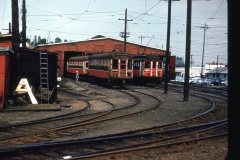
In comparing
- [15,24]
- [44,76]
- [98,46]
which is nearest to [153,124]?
[44,76]

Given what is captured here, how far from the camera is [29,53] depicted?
20.0 metres

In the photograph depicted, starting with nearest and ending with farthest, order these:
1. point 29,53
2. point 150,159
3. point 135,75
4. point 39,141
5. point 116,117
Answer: point 150,159, point 39,141, point 116,117, point 29,53, point 135,75

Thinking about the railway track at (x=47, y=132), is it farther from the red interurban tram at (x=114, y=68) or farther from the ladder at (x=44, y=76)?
the red interurban tram at (x=114, y=68)

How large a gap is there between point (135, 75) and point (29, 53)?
808 inches

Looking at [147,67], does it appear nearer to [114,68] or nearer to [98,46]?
[114,68]

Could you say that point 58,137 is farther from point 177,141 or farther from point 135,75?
point 135,75

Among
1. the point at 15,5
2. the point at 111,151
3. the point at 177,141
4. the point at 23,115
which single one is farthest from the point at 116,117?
the point at 15,5

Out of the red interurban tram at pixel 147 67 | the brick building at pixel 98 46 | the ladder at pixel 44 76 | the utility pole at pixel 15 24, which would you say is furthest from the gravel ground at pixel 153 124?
the brick building at pixel 98 46

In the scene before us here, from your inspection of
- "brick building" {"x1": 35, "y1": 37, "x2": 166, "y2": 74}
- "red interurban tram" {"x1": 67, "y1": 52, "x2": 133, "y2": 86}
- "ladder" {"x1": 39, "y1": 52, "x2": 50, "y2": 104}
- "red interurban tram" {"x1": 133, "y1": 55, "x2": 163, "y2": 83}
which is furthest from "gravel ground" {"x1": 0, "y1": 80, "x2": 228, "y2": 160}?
"brick building" {"x1": 35, "y1": 37, "x2": 166, "y2": 74}

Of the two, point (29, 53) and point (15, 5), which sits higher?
point (15, 5)

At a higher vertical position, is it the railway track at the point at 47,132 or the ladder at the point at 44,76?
the ladder at the point at 44,76

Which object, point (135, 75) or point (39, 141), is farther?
point (135, 75)

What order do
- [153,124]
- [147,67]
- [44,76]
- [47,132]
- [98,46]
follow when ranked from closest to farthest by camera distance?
[47,132], [153,124], [44,76], [147,67], [98,46]

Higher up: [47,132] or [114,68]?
[114,68]
